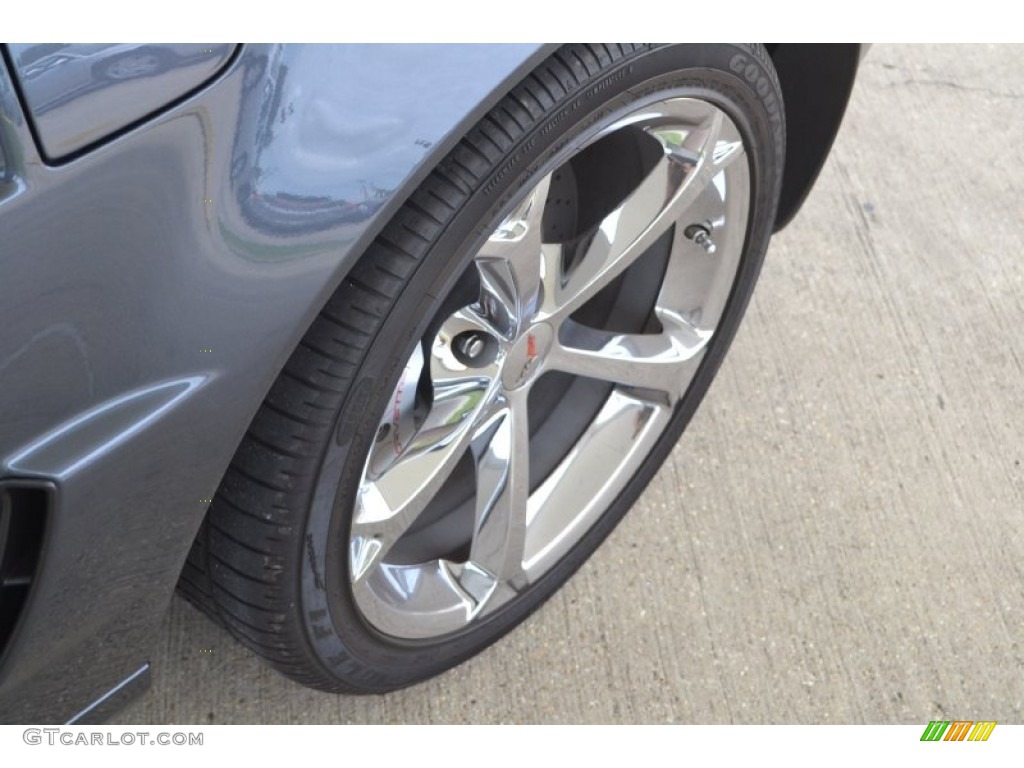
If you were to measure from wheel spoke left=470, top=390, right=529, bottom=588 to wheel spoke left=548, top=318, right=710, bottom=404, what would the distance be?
16 centimetres

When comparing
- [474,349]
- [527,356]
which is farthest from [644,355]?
[474,349]

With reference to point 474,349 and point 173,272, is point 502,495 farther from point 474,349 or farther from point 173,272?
point 173,272

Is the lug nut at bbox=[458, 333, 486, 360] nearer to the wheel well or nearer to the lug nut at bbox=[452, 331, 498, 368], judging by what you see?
the lug nut at bbox=[452, 331, 498, 368]

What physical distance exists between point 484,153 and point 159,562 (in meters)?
0.51

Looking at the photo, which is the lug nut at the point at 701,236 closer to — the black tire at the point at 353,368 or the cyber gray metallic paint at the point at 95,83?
the black tire at the point at 353,368

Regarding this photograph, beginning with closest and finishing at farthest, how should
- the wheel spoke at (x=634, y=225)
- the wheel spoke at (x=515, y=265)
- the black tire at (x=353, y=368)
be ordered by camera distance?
the black tire at (x=353, y=368)
the wheel spoke at (x=515, y=265)
the wheel spoke at (x=634, y=225)

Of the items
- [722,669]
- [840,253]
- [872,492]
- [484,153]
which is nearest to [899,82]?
[840,253]

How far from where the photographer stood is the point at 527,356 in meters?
1.49

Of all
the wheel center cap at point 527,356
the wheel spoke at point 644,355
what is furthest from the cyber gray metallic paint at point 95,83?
the wheel spoke at point 644,355

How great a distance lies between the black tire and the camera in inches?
43.1

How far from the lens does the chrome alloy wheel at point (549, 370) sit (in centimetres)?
136
